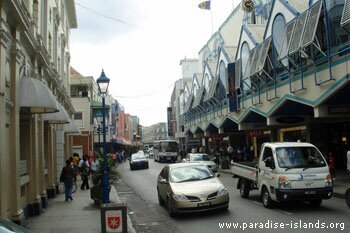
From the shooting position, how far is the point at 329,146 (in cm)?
2716

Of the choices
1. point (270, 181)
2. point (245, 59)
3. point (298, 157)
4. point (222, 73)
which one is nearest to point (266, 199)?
point (270, 181)

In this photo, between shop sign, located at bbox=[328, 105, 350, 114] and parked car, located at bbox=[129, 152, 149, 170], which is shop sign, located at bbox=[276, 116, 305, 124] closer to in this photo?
shop sign, located at bbox=[328, 105, 350, 114]

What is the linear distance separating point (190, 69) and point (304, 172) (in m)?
73.2

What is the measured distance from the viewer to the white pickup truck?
11.9 m

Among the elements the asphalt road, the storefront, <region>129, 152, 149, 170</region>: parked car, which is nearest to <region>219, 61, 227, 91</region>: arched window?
the storefront

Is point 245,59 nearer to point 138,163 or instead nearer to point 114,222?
point 138,163

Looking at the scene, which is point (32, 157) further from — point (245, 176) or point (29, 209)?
point (245, 176)

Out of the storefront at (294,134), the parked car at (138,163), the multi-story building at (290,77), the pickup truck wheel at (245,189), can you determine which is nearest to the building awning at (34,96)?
the pickup truck wheel at (245,189)

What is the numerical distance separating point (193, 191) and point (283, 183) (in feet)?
8.33

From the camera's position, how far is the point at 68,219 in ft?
40.9

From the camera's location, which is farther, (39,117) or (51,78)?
(51,78)

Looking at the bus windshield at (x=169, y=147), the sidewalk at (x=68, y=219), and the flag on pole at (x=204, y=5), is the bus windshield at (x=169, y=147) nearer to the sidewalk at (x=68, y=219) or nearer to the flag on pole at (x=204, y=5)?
the flag on pole at (x=204, y=5)

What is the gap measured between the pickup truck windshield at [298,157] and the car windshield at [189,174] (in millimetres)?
2242

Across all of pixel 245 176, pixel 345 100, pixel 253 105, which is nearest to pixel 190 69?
pixel 253 105
